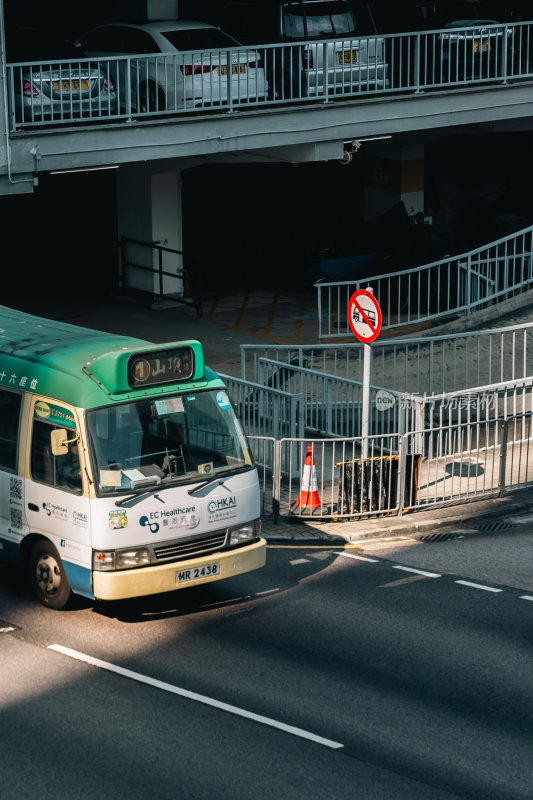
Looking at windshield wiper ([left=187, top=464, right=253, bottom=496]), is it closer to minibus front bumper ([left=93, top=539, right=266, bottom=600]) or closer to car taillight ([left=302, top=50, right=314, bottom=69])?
minibus front bumper ([left=93, top=539, right=266, bottom=600])

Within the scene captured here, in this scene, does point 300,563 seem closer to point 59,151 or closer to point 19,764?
point 19,764

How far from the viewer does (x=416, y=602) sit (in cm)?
1229

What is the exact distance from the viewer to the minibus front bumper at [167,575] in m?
11.1

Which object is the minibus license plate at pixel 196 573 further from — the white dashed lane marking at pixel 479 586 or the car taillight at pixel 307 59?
the car taillight at pixel 307 59

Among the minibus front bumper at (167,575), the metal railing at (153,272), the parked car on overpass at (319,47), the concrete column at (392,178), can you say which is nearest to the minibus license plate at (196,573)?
the minibus front bumper at (167,575)

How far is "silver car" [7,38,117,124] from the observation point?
19469 millimetres

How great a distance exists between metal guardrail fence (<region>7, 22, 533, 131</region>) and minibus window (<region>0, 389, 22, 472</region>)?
831 centimetres

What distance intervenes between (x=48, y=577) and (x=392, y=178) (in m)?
19.8

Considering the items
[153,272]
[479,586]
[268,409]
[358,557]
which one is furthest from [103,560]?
[153,272]

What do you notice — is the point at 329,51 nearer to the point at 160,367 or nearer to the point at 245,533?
the point at 160,367

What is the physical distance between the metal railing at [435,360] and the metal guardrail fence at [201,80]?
15.3 ft

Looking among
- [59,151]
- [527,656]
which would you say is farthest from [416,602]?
[59,151]

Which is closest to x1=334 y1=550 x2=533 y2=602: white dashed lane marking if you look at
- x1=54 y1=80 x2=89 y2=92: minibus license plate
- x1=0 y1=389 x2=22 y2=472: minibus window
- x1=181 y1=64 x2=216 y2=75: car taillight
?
x1=0 y1=389 x2=22 y2=472: minibus window

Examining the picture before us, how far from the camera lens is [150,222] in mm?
25734
